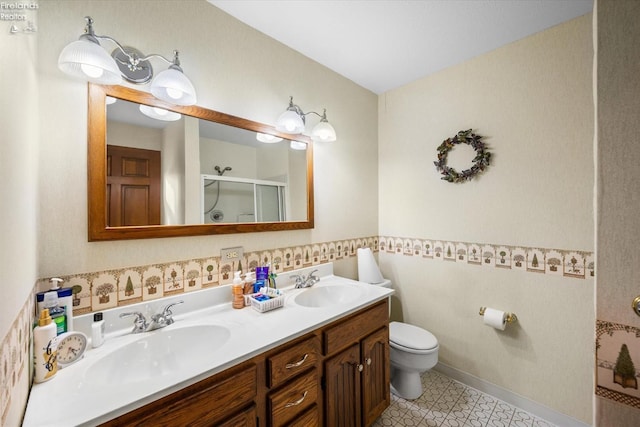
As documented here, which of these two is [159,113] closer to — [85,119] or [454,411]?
[85,119]

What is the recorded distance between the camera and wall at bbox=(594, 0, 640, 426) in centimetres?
79

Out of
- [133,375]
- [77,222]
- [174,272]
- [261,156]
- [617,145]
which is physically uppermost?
[261,156]

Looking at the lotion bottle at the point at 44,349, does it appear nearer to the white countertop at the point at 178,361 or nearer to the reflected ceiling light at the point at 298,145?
the white countertop at the point at 178,361

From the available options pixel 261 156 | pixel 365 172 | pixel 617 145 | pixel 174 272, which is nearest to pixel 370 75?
pixel 365 172

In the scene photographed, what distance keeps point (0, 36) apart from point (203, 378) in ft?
3.24

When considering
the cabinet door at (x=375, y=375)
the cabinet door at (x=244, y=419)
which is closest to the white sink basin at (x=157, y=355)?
the cabinet door at (x=244, y=419)

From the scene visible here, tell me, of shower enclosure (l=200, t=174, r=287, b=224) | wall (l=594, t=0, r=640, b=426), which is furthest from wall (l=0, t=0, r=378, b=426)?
wall (l=594, t=0, r=640, b=426)

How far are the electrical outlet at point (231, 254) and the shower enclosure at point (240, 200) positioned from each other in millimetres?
158

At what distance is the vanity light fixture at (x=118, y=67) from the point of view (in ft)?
3.04

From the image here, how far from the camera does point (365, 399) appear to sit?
1.41m

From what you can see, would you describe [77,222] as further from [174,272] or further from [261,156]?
[261,156]

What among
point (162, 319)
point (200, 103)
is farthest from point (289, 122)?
point (162, 319)

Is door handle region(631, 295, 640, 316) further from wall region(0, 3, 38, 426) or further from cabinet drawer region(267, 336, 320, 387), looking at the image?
wall region(0, 3, 38, 426)

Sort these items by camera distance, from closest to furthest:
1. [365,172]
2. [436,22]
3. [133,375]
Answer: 1. [133,375]
2. [436,22]
3. [365,172]
